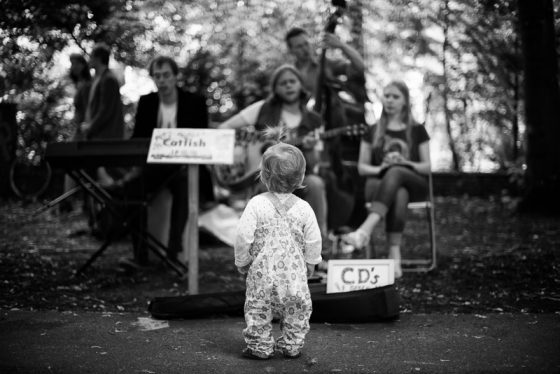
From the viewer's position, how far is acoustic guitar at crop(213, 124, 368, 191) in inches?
205

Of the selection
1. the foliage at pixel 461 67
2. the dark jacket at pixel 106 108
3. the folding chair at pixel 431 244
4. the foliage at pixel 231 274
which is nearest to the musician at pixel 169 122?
the foliage at pixel 231 274

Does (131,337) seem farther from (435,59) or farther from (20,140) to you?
(435,59)

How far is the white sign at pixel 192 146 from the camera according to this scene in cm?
404

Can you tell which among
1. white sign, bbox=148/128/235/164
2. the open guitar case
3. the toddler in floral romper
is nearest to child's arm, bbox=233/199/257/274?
the toddler in floral romper

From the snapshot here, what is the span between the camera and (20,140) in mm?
10953

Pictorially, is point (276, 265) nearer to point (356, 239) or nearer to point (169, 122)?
point (356, 239)

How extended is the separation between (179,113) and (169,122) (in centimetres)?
11

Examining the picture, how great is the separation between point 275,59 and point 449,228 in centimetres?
552

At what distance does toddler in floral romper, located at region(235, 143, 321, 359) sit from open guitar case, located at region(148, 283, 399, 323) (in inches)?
28.9

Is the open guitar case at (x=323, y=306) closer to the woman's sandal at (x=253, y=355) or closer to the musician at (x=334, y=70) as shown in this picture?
the woman's sandal at (x=253, y=355)

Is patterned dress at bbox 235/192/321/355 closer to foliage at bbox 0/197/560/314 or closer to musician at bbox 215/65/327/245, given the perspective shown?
foliage at bbox 0/197/560/314

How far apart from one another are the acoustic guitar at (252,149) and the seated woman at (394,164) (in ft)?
0.67

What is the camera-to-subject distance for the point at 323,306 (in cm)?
366

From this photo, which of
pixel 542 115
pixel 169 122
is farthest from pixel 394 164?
pixel 542 115
